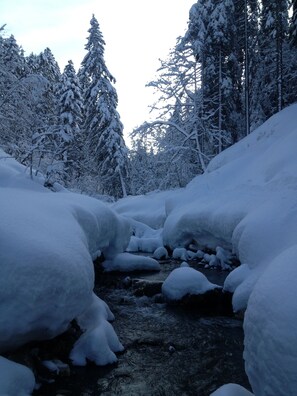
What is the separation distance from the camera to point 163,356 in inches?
265

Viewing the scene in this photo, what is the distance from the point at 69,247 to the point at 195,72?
20799 millimetres

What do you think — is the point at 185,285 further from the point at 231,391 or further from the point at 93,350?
the point at 231,391

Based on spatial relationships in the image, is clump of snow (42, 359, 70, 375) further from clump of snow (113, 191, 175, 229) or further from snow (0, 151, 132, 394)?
clump of snow (113, 191, 175, 229)

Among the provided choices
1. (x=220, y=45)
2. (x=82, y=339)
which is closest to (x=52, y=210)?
(x=82, y=339)

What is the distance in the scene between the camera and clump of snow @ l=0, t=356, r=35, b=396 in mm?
4676

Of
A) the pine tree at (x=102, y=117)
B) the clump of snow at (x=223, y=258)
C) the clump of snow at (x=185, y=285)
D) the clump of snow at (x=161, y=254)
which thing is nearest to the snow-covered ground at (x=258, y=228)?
the clump of snow at (x=223, y=258)

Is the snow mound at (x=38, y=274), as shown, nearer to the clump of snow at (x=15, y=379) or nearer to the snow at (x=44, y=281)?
the snow at (x=44, y=281)

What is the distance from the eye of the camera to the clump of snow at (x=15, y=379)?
468 cm

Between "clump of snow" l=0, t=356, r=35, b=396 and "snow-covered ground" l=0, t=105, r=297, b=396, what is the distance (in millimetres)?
50

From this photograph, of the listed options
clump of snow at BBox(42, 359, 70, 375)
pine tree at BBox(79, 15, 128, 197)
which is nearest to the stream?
clump of snow at BBox(42, 359, 70, 375)

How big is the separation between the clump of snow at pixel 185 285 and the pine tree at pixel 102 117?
66.2 ft

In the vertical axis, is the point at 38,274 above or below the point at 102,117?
below

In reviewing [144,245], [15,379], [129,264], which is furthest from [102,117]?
[15,379]

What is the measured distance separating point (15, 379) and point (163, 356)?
9.16 feet
